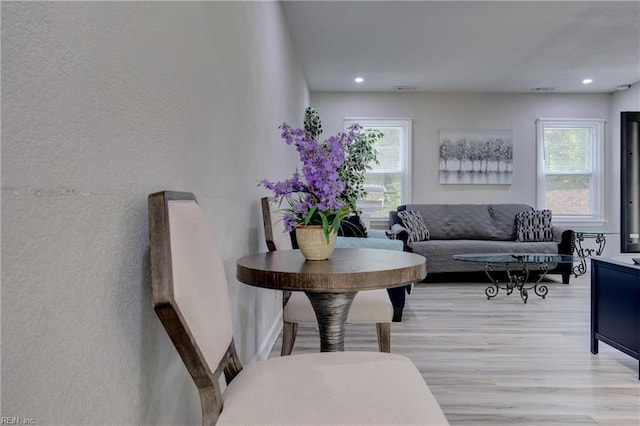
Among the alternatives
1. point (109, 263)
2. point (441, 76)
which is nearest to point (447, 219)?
point (441, 76)

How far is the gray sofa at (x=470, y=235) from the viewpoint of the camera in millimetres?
5070

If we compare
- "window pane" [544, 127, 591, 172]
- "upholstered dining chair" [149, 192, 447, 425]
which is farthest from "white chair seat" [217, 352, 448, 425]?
"window pane" [544, 127, 591, 172]

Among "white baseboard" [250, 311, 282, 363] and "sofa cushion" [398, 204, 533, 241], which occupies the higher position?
"sofa cushion" [398, 204, 533, 241]

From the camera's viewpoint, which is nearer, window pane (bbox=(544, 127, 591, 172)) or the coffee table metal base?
the coffee table metal base

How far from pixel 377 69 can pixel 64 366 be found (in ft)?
17.0

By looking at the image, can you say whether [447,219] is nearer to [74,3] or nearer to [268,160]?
[268,160]

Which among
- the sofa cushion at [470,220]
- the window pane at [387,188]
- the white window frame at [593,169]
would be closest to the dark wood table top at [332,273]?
the sofa cushion at [470,220]

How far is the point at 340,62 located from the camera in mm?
4961

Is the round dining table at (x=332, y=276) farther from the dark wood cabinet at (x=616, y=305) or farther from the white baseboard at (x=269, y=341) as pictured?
the dark wood cabinet at (x=616, y=305)

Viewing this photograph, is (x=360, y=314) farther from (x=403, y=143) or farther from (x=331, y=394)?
(x=403, y=143)

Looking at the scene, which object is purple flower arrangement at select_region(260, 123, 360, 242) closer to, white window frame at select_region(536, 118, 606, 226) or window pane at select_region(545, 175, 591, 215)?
white window frame at select_region(536, 118, 606, 226)

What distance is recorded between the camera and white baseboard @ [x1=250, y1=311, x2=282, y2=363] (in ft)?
7.79

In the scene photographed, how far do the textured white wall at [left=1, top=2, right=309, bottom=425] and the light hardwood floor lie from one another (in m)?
1.49

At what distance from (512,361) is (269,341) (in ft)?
5.05
